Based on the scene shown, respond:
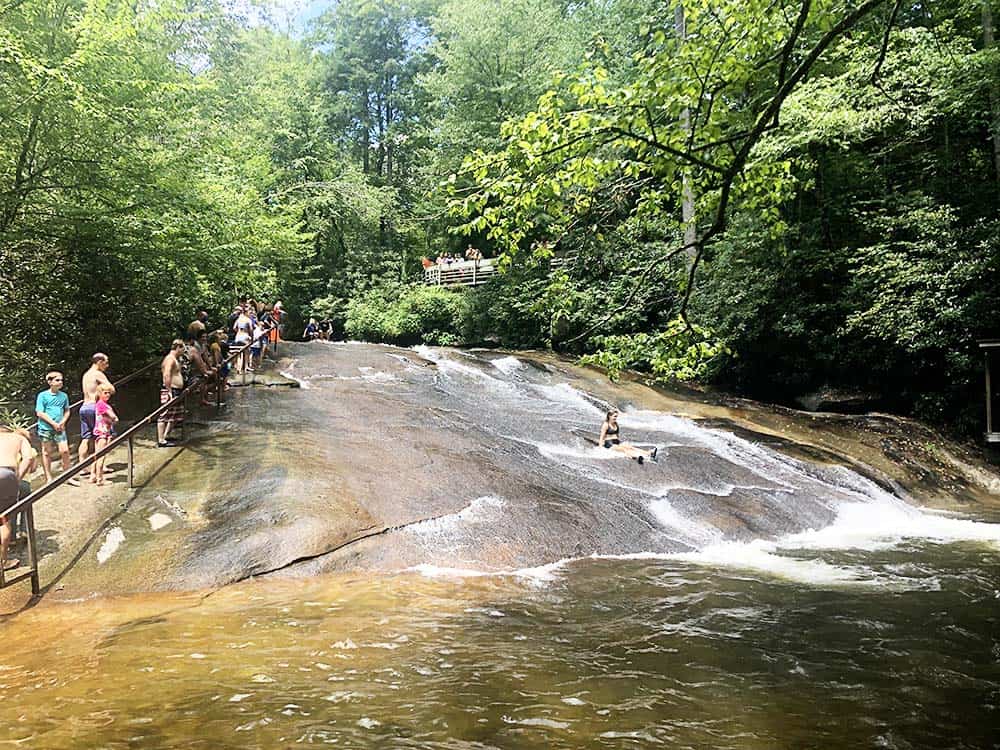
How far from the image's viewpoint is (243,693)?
4664 mm

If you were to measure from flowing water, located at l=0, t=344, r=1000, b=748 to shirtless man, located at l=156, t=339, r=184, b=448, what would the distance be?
0.65m

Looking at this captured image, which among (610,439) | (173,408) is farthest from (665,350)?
(173,408)

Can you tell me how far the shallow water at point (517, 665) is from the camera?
4.16 meters

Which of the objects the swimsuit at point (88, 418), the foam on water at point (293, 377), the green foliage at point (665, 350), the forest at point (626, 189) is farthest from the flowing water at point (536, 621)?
the foam on water at point (293, 377)

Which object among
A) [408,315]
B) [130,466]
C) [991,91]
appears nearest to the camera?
[130,466]

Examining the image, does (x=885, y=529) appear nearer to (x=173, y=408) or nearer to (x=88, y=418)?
(x=173, y=408)

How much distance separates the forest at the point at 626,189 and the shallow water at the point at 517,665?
7.66ft

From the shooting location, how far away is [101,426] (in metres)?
9.68

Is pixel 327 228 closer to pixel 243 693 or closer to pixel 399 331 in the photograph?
pixel 399 331

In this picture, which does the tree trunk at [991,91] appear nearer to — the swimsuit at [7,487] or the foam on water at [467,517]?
the foam on water at [467,517]

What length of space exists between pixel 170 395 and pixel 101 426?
5.67ft

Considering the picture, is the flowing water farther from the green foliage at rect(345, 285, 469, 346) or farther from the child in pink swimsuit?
the green foliage at rect(345, 285, 469, 346)

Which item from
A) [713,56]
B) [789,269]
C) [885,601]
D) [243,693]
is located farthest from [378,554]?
[789,269]

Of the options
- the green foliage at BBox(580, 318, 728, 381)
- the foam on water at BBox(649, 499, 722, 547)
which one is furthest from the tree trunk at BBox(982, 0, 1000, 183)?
the green foliage at BBox(580, 318, 728, 381)
